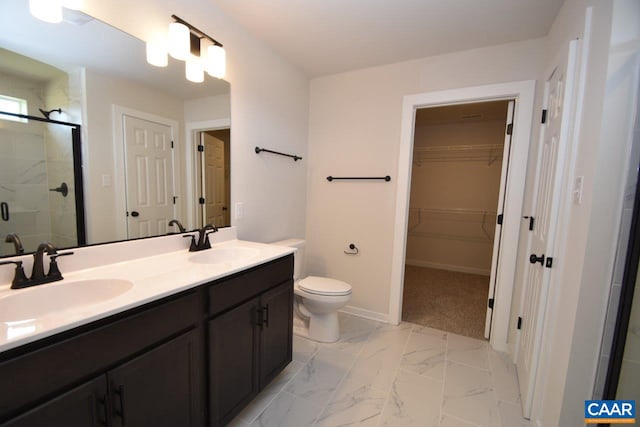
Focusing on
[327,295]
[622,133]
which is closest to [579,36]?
[622,133]

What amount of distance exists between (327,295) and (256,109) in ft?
5.03

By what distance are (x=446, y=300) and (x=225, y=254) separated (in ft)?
8.54

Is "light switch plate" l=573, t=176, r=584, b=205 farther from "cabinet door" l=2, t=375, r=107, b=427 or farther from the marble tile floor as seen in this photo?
"cabinet door" l=2, t=375, r=107, b=427

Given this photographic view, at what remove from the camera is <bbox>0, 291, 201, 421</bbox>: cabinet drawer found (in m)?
0.67

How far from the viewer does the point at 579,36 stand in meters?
1.25

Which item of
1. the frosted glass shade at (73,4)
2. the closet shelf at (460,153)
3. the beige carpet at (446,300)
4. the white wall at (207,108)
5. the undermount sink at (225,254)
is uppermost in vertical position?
the frosted glass shade at (73,4)

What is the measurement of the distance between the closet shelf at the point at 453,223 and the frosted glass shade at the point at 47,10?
14.4 feet

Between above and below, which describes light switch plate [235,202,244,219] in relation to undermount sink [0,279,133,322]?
above

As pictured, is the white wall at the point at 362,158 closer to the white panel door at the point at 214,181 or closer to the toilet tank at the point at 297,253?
the toilet tank at the point at 297,253

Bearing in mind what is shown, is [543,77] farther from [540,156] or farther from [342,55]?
[342,55]

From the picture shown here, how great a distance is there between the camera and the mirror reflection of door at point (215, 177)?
5.92ft

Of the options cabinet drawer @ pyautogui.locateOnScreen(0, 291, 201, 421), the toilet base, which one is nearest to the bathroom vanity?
cabinet drawer @ pyautogui.locateOnScreen(0, 291, 201, 421)

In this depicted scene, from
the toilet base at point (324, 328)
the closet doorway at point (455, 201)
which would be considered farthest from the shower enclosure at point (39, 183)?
the closet doorway at point (455, 201)

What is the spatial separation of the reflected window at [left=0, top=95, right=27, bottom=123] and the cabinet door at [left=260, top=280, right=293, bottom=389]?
1261mm
